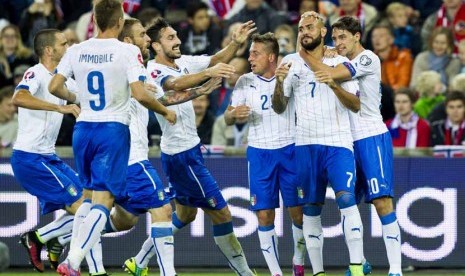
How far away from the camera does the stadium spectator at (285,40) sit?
18734 millimetres

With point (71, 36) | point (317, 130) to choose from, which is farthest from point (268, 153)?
point (71, 36)

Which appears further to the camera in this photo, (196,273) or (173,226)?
(196,273)

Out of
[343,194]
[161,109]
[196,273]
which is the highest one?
[161,109]

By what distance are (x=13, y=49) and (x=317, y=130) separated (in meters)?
7.47

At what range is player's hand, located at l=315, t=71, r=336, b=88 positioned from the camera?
42.5ft

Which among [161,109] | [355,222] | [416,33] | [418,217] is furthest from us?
[416,33]

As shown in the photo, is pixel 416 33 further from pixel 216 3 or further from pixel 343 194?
pixel 343 194

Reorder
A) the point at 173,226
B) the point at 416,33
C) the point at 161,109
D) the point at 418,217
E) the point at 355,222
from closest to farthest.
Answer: the point at 161,109 → the point at 355,222 → the point at 173,226 → the point at 418,217 → the point at 416,33

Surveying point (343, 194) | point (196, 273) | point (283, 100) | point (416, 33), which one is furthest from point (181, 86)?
point (416, 33)

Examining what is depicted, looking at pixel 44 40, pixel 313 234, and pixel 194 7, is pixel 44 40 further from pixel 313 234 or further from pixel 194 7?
pixel 194 7

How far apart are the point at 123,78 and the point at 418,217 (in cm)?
490

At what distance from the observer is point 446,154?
1589 centimetres

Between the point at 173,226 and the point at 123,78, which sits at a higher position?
the point at 123,78

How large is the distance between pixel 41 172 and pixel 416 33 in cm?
718
